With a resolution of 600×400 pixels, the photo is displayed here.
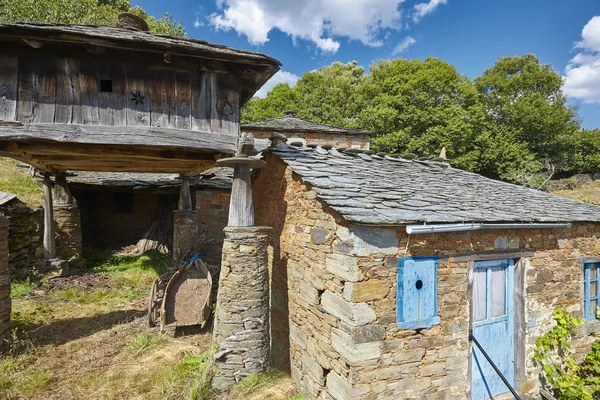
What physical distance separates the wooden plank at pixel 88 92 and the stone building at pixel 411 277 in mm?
2902

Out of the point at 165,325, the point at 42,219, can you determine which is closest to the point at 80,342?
the point at 165,325

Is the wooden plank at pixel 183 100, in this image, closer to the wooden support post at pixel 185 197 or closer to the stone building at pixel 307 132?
the wooden support post at pixel 185 197

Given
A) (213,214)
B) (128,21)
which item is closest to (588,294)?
(213,214)

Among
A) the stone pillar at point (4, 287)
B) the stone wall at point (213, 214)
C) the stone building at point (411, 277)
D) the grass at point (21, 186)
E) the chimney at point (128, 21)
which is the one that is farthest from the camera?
the grass at point (21, 186)

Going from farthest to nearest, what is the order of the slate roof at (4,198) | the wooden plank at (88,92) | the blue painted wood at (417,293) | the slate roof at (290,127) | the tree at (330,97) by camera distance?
the tree at (330,97) < the slate roof at (290,127) < the slate roof at (4,198) < the wooden plank at (88,92) < the blue painted wood at (417,293)

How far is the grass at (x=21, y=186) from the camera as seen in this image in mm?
11102

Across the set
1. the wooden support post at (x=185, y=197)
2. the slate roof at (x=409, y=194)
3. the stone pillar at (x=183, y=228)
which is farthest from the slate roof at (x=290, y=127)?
the slate roof at (x=409, y=194)

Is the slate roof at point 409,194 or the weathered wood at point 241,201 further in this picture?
the weathered wood at point 241,201

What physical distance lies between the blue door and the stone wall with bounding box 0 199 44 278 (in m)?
11.2

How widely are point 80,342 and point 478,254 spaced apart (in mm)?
7408

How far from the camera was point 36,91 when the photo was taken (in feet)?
14.6

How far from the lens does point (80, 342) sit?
584 cm

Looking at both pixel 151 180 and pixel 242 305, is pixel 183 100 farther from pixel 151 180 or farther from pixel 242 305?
pixel 151 180

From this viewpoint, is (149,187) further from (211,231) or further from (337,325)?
(337,325)
